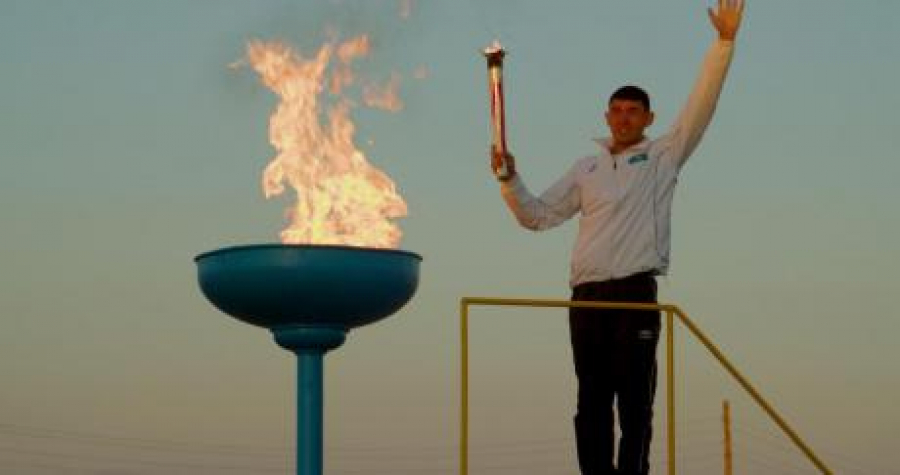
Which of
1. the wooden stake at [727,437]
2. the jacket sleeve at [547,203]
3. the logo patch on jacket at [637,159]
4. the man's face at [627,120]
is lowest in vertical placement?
the wooden stake at [727,437]

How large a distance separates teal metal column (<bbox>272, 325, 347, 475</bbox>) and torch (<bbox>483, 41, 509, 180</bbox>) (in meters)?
2.40

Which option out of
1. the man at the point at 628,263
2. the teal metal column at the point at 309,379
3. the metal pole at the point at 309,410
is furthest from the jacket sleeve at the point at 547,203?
the metal pole at the point at 309,410

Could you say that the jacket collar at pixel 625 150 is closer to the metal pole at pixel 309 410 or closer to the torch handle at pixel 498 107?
the torch handle at pixel 498 107

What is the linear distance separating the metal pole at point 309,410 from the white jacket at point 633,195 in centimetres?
258

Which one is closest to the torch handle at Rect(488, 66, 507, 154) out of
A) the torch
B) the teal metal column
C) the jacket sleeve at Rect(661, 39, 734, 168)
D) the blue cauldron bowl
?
the torch

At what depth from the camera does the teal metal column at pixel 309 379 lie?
467 inches

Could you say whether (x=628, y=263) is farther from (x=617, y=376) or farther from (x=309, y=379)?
(x=309, y=379)

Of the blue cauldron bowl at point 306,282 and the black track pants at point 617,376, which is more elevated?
the blue cauldron bowl at point 306,282

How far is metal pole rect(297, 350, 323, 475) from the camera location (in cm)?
1196

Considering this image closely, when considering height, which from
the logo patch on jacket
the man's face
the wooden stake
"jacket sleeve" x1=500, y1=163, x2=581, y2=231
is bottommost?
the wooden stake

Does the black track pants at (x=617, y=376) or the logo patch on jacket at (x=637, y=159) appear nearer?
the black track pants at (x=617, y=376)

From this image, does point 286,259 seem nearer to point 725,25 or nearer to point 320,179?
point 320,179

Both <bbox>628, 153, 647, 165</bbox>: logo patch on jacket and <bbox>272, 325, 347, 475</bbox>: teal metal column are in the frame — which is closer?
<bbox>628, 153, 647, 165</bbox>: logo patch on jacket

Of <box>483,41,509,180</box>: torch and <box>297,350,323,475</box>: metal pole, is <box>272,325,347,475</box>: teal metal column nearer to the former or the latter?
<box>297,350,323,475</box>: metal pole
